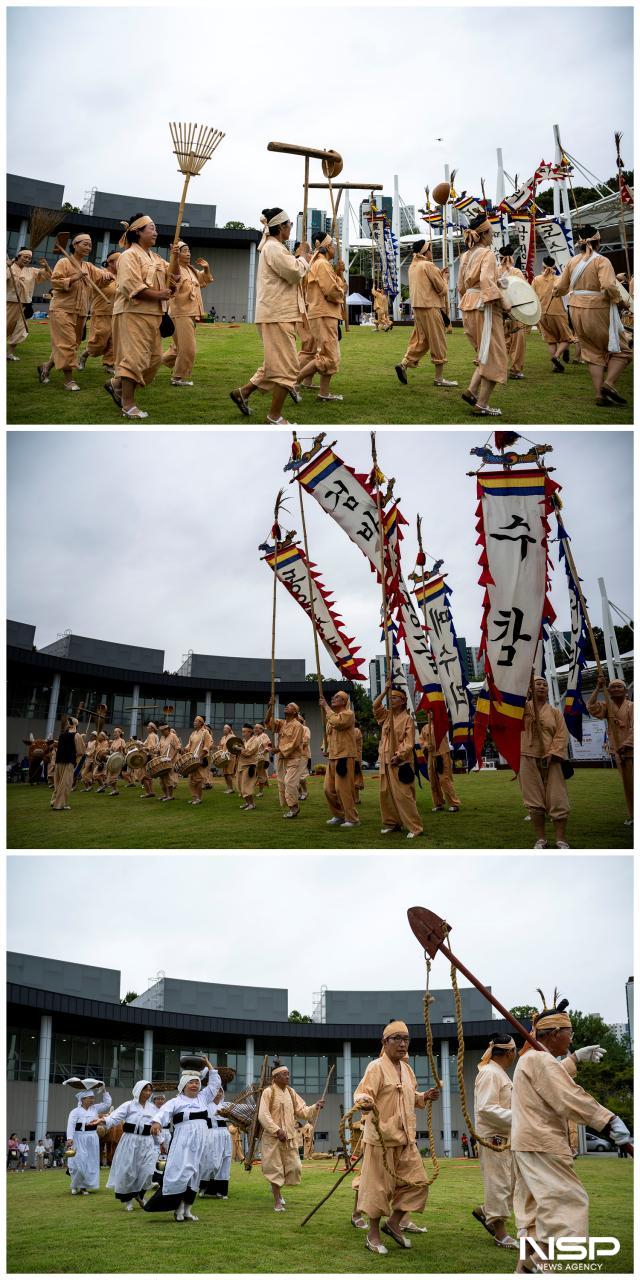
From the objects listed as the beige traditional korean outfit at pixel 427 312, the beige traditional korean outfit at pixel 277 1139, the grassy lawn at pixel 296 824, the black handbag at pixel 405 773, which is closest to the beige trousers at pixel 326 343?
the beige traditional korean outfit at pixel 427 312

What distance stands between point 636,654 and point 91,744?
14.6 meters

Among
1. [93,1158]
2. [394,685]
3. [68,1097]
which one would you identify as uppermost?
[394,685]

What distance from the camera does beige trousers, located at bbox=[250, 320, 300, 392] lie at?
1035 centimetres

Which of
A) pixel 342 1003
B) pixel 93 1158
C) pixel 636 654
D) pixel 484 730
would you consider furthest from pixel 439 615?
pixel 342 1003

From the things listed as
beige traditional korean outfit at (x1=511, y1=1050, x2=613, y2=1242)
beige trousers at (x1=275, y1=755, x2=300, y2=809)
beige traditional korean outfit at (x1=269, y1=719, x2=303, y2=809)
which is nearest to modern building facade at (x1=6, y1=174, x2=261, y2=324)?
beige traditional korean outfit at (x1=269, y1=719, x2=303, y2=809)

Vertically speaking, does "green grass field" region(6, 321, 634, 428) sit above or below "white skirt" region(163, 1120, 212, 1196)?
above

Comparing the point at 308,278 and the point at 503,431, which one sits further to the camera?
the point at 308,278

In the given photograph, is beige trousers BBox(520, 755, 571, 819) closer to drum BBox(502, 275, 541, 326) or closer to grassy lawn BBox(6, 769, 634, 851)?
grassy lawn BBox(6, 769, 634, 851)

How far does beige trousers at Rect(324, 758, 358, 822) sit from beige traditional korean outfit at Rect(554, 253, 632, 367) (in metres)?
4.95

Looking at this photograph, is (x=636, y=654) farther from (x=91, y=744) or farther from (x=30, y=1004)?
(x=30, y=1004)

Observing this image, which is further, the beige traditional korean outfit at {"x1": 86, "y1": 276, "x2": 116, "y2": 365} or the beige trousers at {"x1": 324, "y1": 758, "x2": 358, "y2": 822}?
the beige traditional korean outfit at {"x1": 86, "y1": 276, "x2": 116, "y2": 365}

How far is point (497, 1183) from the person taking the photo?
737cm

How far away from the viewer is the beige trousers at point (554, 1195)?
5.84 metres

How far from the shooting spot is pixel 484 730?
370 inches
